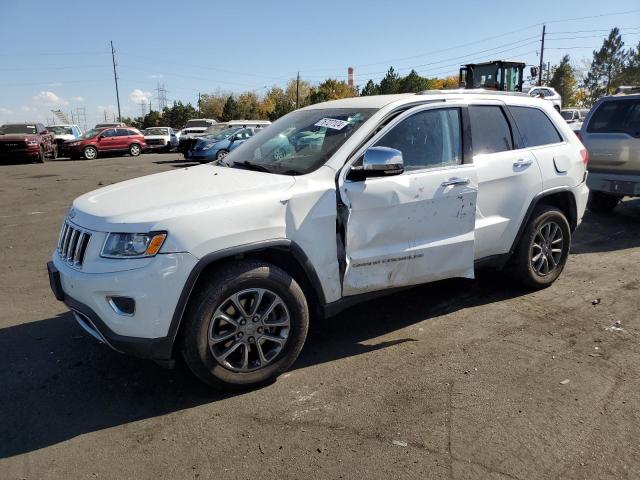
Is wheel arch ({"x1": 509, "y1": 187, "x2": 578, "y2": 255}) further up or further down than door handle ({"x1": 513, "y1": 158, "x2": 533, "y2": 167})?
further down

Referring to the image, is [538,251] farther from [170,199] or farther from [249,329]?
[170,199]

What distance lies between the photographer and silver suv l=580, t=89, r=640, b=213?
7.54 m

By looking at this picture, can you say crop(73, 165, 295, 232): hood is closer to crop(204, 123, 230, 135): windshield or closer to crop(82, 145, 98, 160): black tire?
crop(204, 123, 230, 135): windshield

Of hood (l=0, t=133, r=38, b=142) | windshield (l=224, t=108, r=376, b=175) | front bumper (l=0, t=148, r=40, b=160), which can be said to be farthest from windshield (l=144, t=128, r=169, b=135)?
windshield (l=224, t=108, r=376, b=175)

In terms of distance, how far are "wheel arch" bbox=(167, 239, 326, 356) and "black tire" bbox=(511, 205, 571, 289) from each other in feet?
7.17

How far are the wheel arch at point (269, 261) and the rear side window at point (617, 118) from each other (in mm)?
6638

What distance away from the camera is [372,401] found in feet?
10.2

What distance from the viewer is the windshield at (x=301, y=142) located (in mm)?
3613

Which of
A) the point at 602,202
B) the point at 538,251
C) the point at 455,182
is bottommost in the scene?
the point at 602,202

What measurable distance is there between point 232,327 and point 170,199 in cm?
88

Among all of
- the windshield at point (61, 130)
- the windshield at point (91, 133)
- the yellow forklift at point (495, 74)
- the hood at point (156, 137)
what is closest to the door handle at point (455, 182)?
the yellow forklift at point (495, 74)

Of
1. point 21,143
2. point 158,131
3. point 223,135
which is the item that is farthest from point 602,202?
point 158,131

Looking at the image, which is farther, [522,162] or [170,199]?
[522,162]

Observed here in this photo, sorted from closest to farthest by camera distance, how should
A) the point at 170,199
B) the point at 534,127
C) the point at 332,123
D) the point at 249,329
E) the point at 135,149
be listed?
the point at 170,199 → the point at 249,329 → the point at 332,123 → the point at 534,127 → the point at 135,149
